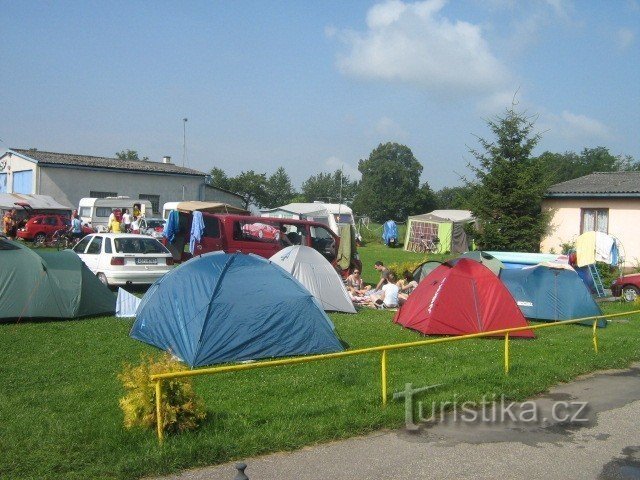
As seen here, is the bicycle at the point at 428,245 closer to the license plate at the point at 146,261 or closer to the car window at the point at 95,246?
the license plate at the point at 146,261

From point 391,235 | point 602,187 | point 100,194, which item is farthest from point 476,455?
point 100,194

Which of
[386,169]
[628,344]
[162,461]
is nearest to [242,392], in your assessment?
[162,461]

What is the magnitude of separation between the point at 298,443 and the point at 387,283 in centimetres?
1126


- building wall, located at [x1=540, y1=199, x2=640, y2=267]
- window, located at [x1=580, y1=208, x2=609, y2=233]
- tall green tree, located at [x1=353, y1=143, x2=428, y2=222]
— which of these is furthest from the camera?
tall green tree, located at [x1=353, y1=143, x2=428, y2=222]

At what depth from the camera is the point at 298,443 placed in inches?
271

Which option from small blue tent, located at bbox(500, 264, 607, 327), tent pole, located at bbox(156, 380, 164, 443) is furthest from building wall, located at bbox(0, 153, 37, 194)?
tent pole, located at bbox(156, 380, 164, 443)

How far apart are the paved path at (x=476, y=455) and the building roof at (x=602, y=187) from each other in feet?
66.5

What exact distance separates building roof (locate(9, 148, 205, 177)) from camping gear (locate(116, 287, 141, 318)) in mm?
28187

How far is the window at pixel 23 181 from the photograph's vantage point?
40.0 metres

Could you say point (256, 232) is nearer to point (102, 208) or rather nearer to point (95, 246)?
point (95, 246)

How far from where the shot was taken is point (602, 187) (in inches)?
1097

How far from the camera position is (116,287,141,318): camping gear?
13.7 metres

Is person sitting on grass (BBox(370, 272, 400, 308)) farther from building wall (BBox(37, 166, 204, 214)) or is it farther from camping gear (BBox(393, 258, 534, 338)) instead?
building wall (BBox(37, 166, 204, 214))

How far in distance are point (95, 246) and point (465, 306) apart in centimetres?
957
